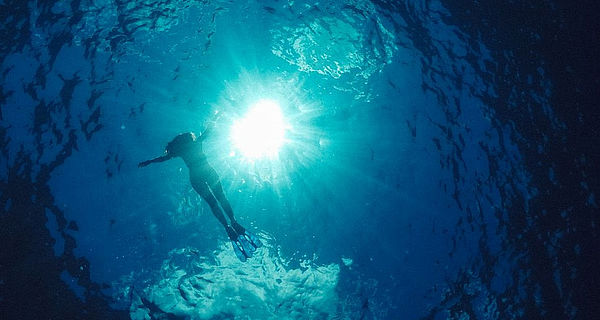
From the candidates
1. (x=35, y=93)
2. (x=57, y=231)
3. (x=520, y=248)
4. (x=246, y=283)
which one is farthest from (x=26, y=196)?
(x=520, y=248)

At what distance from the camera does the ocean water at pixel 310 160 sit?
10.2 m

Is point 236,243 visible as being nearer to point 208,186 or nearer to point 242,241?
point 242,241

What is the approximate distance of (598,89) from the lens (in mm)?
10562

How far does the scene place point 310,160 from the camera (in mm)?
13523

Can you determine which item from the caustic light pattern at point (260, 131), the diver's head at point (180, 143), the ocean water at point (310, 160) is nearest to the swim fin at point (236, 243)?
the diver's head at point (180, 143)

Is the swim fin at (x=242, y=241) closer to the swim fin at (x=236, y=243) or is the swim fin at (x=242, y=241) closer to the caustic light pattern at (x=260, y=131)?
the swim fin at (x=236, y=243)

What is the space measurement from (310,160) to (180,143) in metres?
6.99

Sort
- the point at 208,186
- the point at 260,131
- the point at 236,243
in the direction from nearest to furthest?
1. the point at 236,243
2. the point at 208,186
3. the point at 260,131

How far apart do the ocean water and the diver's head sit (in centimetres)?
→ 292

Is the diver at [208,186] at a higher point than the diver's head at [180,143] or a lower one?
lower

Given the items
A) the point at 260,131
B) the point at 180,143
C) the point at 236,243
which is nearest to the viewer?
the point at 180,143

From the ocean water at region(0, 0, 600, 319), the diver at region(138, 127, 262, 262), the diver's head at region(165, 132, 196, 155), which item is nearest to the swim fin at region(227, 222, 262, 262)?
the diver at region(138, 127, 262, 262)

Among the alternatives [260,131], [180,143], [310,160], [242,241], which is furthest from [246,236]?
[260,131]

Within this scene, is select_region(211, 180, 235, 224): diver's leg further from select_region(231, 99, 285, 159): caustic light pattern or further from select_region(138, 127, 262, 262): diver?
select_region(231, 99, 285, 159): caustic light pattern
